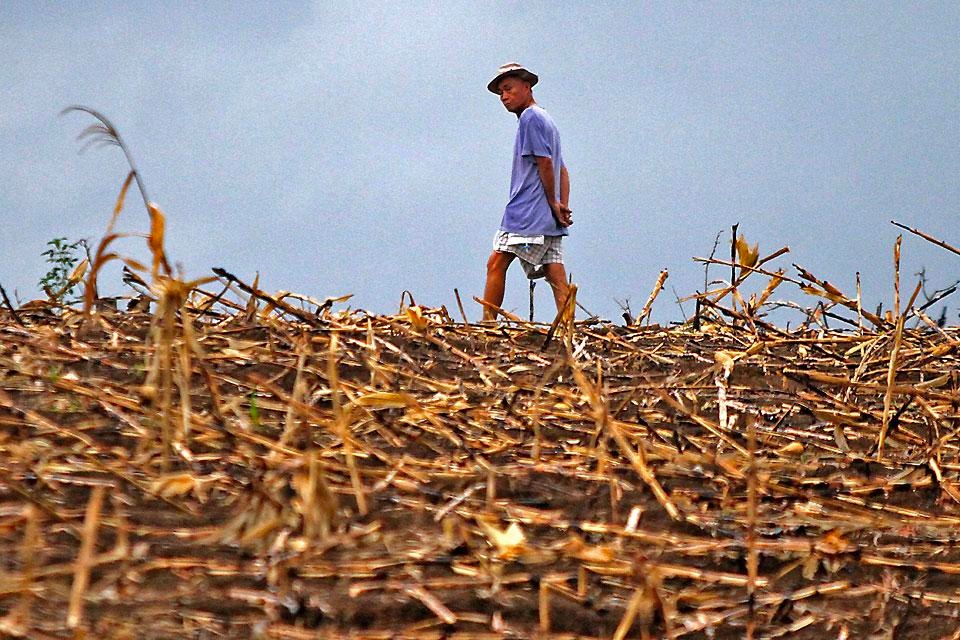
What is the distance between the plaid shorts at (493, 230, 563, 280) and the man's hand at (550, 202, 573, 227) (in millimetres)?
86

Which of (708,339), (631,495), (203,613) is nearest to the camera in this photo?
(203,613)

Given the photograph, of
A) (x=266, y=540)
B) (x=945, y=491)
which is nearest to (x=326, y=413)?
(x=266, y=540)

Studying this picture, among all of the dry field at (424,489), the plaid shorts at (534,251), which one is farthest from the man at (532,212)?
the dry field at (424,489)

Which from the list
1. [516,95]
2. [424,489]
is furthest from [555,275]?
[424,489]

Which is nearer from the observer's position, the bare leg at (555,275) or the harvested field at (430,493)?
the harvested field at (430,493)

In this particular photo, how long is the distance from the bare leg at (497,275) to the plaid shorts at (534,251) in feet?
0.12

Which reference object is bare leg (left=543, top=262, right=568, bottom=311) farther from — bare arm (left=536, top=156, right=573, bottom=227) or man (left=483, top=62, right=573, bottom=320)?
bare arm (left=536, top=156, right=573, bottom=227)

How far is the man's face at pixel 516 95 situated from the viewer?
6.11 metres

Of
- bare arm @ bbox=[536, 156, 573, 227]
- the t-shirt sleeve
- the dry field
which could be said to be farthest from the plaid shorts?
the dry field

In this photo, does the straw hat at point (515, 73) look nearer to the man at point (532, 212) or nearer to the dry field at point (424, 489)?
the man at point (532, 212)

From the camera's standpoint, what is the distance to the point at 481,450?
2188 millimetres

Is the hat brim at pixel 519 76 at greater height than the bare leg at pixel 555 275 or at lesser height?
greater

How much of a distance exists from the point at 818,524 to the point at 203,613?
44.2 inches

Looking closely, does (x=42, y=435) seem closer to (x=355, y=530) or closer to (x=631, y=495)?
(x=355, y=530)
